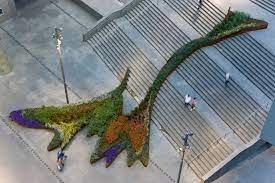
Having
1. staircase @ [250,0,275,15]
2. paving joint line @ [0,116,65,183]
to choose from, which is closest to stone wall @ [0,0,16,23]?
paving joint line @ [0,116,65,183]

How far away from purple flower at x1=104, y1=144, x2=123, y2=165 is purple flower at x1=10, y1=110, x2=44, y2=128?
478 centimetres

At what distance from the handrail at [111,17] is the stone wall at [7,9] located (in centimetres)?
637

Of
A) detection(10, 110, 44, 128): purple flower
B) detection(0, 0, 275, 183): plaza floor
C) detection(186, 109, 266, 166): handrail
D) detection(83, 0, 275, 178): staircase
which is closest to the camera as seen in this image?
detection(0, 0, 275, 183): plaza floor

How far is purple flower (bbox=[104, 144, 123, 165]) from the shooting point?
28653 mm

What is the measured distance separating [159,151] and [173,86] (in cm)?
480

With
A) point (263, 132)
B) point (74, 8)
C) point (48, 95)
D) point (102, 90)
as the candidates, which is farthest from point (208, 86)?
point (74, 8)

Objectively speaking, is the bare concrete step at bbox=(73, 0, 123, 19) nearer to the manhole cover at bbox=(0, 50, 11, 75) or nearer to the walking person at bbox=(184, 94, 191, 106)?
the manhole cover at bbox=(0, 50, 11, 75)

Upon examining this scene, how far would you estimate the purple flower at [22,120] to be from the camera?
30.3 meters

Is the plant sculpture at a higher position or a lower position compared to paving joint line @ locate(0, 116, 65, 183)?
higher

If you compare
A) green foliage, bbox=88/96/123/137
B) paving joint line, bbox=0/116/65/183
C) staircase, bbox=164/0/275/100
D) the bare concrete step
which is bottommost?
paving joint line, bbox=0/116/65/183

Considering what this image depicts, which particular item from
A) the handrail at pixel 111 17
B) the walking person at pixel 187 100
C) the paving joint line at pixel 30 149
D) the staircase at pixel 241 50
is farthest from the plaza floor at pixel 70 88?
the walking person at pixel 187 100

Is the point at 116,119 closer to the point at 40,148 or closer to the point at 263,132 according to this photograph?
the point at 40,148

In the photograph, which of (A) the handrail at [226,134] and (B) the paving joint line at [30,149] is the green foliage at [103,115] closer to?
(B) the paving joint line at [30,149]

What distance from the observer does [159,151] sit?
29406 mm
